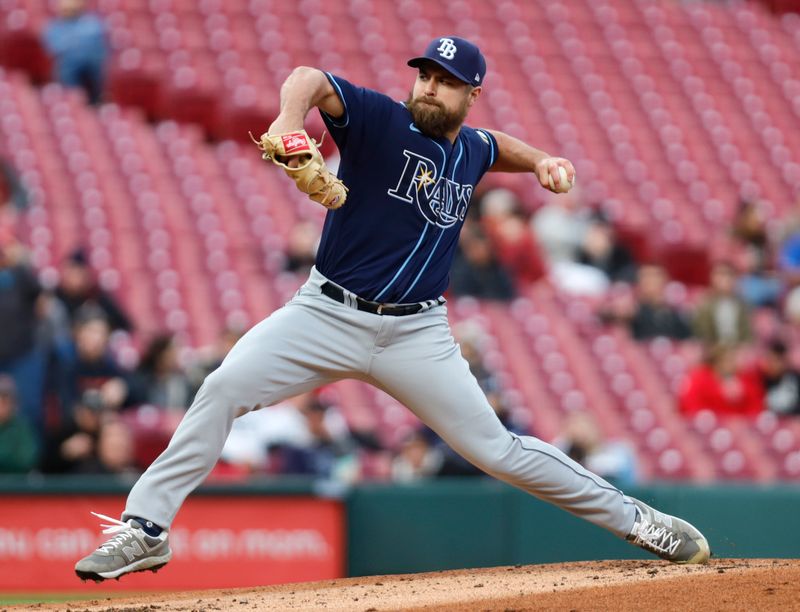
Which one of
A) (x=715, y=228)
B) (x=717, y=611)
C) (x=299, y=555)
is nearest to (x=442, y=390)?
(x=717, y=611)

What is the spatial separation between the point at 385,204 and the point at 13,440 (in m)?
4.12

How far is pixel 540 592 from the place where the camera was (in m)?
4.20

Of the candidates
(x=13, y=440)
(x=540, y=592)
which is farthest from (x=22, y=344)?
(x=540, y=592)

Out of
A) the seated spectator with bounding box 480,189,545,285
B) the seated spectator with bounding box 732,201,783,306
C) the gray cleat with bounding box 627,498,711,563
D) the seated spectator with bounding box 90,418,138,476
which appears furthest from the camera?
the seated spectator with bounding box 732,201,783,306

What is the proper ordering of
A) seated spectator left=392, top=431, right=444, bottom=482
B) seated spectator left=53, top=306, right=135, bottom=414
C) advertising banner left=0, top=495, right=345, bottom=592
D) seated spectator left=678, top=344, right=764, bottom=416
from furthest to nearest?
seated spectator left=678, top=344, right=764, bottom=416 → seated spectator left=392, top=431, right=444, bottom=482 → seated spectator left=53, top=306, right=135, bottom=414 → advertising banner left=0, top=495, right=345, bottom=592

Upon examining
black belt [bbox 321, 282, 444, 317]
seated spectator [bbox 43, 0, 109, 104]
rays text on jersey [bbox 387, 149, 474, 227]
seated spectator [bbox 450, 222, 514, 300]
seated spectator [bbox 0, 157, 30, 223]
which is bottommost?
black belt [bbox 321, 282, 444, 317]

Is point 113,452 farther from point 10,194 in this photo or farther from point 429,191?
point 429,191

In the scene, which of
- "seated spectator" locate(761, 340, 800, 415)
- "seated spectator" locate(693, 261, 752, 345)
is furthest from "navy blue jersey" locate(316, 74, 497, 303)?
"seated spectator" locate(693, 261, 752, 345)

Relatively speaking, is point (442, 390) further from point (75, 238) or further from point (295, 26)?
point (295, 26)

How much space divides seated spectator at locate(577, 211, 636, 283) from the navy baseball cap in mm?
6234

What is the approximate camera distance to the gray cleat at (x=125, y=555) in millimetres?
3834

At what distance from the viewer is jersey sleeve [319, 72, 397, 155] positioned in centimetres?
391

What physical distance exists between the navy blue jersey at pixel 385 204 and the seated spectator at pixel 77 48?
7.70 metres

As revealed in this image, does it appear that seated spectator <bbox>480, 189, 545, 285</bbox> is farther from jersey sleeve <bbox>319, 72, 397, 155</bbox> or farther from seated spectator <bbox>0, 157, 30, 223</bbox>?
jersey sleeve <bbox>319, 72, 397, 155</bbox>
